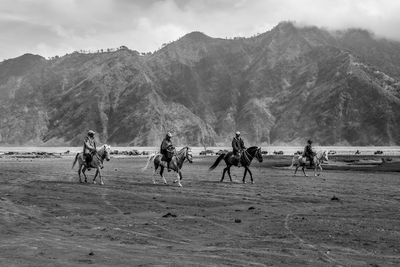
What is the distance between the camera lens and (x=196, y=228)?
47.7ft

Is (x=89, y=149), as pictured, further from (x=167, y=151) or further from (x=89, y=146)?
(x=167, y=151)

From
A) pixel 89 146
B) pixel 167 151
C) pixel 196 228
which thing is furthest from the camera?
pixel 167 151

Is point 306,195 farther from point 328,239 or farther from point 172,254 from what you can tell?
point 172,254

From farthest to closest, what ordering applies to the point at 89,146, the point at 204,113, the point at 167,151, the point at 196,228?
the point at 204,113 < the point at 167,151 < the point at 89,146 < the point at 196,228

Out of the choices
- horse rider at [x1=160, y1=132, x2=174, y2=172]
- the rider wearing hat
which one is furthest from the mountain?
horse rider at [x1=160, y1=132, x2=174, y2=172]

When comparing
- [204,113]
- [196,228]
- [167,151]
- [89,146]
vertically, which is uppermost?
[204,113]

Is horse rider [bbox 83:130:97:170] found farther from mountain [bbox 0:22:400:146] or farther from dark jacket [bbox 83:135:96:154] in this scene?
mountain [bbox 0:22:400:146]

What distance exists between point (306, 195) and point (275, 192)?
5.92 ft

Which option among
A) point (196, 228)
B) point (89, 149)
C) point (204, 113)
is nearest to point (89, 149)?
point (89, 149)

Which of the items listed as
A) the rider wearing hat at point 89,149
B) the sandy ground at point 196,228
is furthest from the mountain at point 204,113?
the sandy ground at point 196,228

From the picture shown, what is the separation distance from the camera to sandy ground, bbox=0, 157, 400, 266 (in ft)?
35.1

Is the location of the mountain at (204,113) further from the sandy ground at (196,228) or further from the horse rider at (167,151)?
the sandy ground at (196,228)

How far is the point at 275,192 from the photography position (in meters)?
24.9

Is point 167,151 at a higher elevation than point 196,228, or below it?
higher
